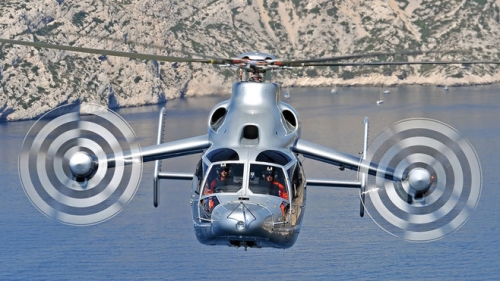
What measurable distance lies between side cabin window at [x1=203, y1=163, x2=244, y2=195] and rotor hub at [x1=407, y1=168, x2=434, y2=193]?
778 centimetres

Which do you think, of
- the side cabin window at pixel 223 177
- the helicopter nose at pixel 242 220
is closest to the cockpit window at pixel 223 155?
the side cabin window at pixel 223 177

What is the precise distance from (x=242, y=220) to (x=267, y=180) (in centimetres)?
242

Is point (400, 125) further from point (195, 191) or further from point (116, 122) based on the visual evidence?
point (116, 122)

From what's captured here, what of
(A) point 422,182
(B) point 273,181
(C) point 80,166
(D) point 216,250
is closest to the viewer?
(B) point 273,181

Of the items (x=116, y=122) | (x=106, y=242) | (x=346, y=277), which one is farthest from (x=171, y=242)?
(x=116, y=122)

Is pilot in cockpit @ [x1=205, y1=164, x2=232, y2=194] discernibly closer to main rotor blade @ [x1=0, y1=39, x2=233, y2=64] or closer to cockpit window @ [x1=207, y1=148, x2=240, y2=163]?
cockpit window @ [x1=207, y1=148, x2=240, y2=163]

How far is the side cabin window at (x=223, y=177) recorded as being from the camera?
38500mm

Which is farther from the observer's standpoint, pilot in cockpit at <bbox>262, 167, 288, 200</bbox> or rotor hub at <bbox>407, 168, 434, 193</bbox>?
rotor hub at <bbox>407, 168, 434, 193</bbox>

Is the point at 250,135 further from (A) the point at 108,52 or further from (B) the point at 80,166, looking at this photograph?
(B) the point at 80,166

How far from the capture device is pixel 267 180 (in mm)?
38875

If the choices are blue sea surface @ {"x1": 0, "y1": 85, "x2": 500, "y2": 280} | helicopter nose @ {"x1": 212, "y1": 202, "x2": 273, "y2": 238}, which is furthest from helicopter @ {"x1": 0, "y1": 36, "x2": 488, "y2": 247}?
blue sea surface @ {"x1": 0, "y1": 85, "x2": 500, "y2": 280}

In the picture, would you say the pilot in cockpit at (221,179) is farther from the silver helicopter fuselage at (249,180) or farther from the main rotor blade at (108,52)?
the main rotor blade at (108,52)

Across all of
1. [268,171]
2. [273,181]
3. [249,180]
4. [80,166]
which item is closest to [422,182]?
[273,181]

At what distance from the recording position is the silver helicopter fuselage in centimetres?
3759
